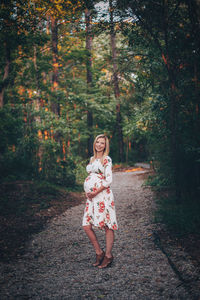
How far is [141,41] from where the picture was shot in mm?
7156

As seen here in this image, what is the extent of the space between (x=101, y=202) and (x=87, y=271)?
1.02 m

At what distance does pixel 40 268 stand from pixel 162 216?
10.7 ft

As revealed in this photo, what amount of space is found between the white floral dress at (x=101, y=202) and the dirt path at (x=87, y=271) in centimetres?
69

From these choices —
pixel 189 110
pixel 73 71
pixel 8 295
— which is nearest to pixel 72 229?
pixel 8 295

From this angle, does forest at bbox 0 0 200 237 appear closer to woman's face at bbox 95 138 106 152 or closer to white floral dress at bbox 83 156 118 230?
white floral dress at bbox 83 156 118 230

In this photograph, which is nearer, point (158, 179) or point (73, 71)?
point (158, 179)

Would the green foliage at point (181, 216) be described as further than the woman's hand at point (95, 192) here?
Yes

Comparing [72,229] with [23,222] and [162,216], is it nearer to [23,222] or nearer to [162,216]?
[23,222]

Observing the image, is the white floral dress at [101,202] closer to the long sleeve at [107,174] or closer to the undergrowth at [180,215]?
the long sleeve at [107,174]

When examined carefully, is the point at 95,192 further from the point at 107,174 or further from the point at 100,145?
the point at 100,145

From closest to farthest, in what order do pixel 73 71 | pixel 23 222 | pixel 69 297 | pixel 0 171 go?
pixel 69 297 < pixel 23 222 < pixel 0 171 < pixel 73 71

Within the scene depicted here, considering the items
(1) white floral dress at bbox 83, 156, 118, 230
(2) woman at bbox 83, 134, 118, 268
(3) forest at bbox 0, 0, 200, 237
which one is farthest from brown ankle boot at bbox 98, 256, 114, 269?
(3) forest at bbox 0, 0, 200, 237

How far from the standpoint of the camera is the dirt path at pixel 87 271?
2.91 m

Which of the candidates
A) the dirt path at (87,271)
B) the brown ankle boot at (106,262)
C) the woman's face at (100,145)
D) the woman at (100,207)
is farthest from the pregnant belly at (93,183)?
the dirt path at (87,271)
